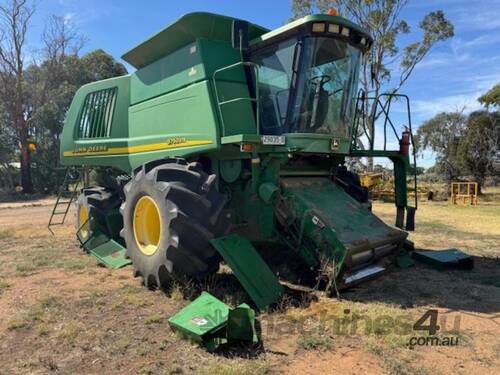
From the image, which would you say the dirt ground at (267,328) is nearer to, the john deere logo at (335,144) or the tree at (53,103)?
the john deere logo at (335,144)

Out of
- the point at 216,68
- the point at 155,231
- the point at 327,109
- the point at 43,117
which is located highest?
the point at 43,117

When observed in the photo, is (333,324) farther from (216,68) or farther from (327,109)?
(216,68)

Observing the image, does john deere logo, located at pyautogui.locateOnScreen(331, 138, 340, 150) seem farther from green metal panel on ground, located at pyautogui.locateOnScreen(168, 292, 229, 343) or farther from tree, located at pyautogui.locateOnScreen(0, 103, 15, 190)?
tree, located at pyautogui.locateOnScreen(0, 103, 15, 190)

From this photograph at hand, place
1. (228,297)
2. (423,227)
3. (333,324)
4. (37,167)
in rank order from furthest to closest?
(37,167) < (423,227) < (228,297) < (333,324)

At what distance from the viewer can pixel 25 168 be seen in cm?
2497

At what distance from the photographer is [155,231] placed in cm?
551

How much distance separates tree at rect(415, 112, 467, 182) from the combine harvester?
23.6 meters

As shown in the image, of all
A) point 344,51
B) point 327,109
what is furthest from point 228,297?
point 344,51

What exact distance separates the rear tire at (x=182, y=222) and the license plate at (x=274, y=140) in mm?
732

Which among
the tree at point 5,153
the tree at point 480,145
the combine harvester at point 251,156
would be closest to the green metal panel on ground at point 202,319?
the combine harvester at point 251,156

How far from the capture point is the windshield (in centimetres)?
521

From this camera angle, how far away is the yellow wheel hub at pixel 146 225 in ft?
17.8

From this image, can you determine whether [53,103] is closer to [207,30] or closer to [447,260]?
[207,30]

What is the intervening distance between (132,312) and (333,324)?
6.62 ft
